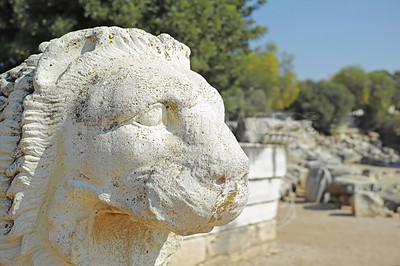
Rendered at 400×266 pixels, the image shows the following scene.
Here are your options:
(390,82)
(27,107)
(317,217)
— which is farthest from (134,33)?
(390,82)

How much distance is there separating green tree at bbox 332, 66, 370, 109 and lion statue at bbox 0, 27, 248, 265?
41.7 meters

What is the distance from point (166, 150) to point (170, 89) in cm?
23

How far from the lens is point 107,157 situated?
138cm

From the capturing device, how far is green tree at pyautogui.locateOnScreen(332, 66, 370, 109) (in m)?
41.3

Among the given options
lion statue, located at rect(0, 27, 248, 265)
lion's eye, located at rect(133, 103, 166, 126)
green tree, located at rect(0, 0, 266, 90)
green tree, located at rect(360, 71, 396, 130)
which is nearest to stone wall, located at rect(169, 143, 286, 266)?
green tree, located at rect(0, 0, 266, 90)

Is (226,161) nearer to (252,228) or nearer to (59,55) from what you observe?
(59,55)

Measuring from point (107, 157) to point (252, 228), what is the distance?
4.38 m

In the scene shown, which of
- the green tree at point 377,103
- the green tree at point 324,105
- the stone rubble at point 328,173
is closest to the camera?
the stone rubble at point 328,173

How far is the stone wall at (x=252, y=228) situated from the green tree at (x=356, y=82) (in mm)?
37499

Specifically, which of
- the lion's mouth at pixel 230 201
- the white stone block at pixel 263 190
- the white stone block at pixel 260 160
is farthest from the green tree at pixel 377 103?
the lion's mouth at pixel 230 201

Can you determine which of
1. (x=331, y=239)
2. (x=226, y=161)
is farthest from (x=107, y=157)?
(x=331, y=239)

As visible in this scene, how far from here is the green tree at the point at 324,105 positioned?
32.4 m

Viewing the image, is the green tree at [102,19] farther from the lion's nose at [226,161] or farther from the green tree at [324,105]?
the green tree at [324,105]

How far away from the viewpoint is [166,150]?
1402 mm
